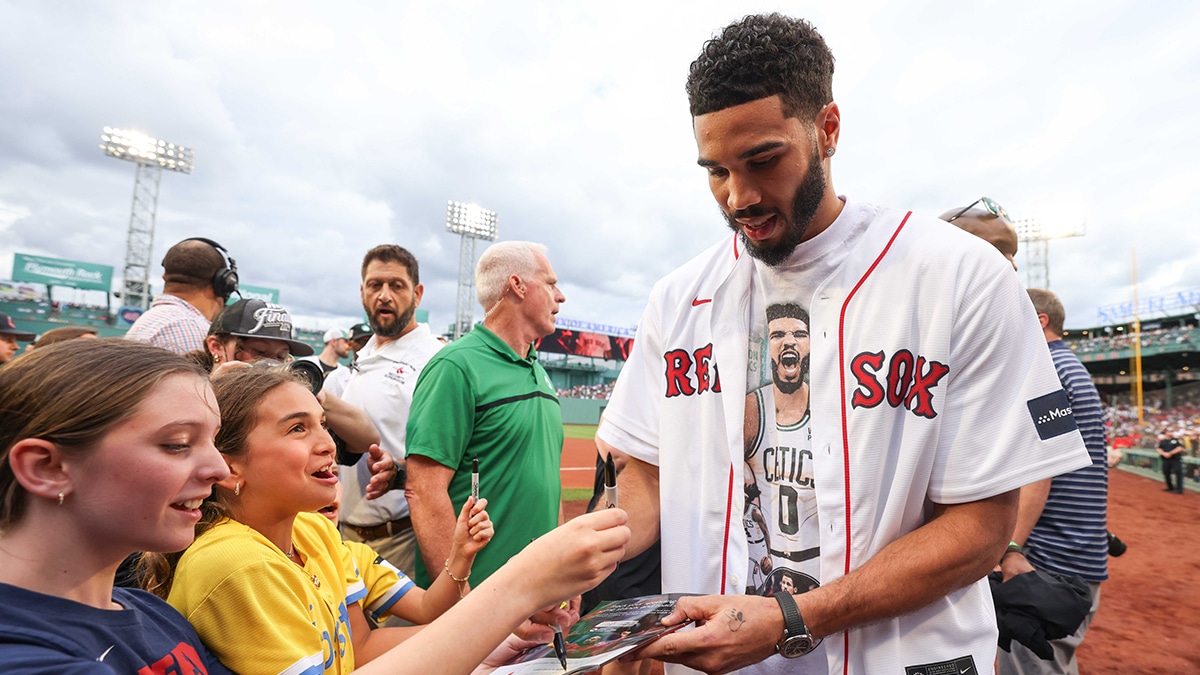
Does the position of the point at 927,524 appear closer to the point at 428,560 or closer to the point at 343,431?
the point at 428,560

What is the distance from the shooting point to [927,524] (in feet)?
4.95

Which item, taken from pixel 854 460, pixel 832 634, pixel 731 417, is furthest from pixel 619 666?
pixel 854 460

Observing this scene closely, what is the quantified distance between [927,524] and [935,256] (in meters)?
0.68

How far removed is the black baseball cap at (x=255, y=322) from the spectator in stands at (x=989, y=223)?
341 centimetres

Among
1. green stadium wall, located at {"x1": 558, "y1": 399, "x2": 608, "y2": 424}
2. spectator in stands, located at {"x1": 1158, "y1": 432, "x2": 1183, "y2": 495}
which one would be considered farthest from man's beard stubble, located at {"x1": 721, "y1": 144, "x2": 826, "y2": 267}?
green stadium wall, located at {"x1": 558, "y1": 399, "x2": 608, "y2": 424}

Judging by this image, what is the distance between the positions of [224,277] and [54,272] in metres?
50.0

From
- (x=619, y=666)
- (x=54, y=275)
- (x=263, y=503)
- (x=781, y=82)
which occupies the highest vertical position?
(x=54, y=275)

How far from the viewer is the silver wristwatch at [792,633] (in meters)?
1.44

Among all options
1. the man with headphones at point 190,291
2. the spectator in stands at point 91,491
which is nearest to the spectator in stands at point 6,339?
the man with headphones at point 190,291

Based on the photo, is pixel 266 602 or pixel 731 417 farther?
pixel 731 417

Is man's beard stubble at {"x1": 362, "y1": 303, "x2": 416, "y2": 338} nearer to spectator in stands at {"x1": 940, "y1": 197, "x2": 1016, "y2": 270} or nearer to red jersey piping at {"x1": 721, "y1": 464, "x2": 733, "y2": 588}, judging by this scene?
red jersey piping at {"x1": 721, "y1": 464, "x2": 733, "y2": 588}

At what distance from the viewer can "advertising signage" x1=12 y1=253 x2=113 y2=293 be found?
40438 mm

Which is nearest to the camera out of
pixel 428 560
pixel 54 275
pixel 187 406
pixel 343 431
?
pixel 187 406

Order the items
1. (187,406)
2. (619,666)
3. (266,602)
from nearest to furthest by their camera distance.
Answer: (187,406)
(266,602)
(619,666)
